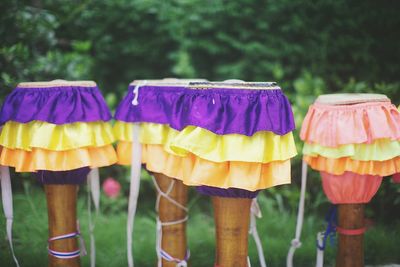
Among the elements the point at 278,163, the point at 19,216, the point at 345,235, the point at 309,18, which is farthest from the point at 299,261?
the point at 309,18

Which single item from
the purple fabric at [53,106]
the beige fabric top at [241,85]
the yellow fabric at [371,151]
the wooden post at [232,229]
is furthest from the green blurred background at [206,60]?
the beige fabric top at [241,85]

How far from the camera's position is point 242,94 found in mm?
1519

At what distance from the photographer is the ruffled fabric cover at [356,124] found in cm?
169

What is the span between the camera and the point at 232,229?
5.45 feet

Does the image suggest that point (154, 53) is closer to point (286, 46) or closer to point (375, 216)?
point (286, 46)

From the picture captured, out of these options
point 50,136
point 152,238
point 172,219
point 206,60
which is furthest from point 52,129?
point 206,60

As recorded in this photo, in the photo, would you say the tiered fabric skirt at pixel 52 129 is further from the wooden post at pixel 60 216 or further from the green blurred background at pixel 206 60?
the green blurred background at pixel 206 60

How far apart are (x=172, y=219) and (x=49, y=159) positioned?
0.64 metres

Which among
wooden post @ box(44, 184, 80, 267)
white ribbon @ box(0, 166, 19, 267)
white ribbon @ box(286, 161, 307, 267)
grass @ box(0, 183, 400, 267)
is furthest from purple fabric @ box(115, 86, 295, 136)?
grass @ box(0, 183, 400, 267)

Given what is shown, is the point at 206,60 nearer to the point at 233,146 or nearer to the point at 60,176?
the point at 60,176

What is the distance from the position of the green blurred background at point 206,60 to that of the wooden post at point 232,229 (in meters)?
0.59

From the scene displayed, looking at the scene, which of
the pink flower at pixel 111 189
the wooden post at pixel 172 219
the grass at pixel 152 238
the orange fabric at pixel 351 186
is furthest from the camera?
the pink flower at pixel 111 189

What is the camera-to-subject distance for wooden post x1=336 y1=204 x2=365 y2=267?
1896 millimetres

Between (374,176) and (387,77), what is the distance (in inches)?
64.3
